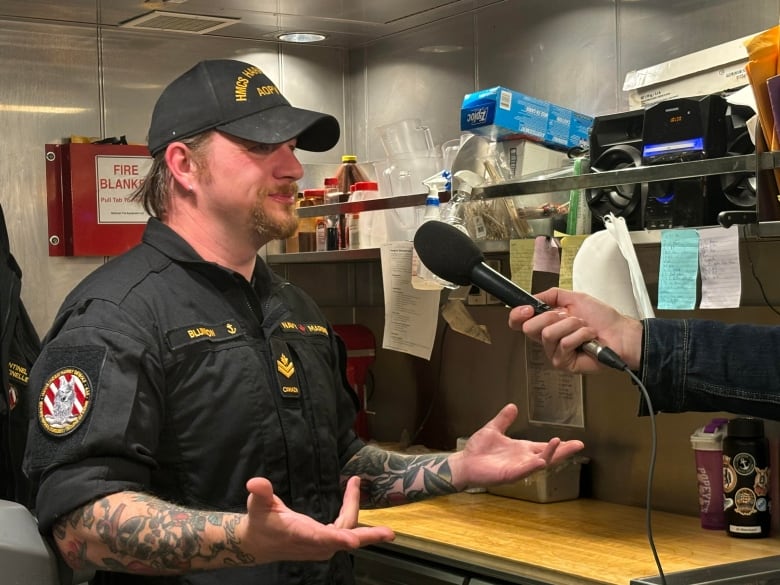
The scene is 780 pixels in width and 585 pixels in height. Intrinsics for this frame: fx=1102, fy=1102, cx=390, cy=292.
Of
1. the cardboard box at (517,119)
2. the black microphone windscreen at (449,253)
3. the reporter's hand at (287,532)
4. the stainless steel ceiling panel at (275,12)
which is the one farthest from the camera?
the stainless steel ceiling panel at (275,12)

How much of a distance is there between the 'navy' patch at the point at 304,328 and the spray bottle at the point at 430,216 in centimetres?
89

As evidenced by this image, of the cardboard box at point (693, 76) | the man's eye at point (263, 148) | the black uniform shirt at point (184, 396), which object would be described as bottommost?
the black uniform shirt at point (184, 396)

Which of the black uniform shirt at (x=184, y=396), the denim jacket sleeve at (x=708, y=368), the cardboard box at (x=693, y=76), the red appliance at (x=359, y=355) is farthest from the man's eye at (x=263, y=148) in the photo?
the red appliance at (x=359, y=355)

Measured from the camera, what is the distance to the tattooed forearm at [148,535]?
1.57 m

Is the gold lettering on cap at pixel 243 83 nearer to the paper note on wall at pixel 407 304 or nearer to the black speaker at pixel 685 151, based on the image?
the black speaker at pixel 685 151

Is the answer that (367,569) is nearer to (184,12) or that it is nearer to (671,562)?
(671,562)

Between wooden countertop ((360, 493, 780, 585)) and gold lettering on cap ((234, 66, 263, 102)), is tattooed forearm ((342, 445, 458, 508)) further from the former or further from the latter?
gold lettering on cap ((234, 66, 263, 102))

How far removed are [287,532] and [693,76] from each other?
1.60 metres

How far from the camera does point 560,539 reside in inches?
102

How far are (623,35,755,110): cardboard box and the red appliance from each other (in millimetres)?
1398

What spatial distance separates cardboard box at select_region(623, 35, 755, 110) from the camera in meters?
2.43

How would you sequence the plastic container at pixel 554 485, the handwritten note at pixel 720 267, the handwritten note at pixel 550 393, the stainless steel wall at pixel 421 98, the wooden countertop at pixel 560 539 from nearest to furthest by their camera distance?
the handwritten note at pixel 720 267 < the wooden countertop at pixel 560 539 < the stainless steel wall at pixel 421 98 < the plastic container at pixel 554 485 < the handwritten note at pixel 550 393

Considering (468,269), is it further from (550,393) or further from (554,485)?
(550,393)

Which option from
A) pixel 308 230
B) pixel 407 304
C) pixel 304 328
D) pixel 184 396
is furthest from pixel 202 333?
pixel 308 230
